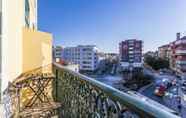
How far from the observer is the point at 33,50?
4180 mm

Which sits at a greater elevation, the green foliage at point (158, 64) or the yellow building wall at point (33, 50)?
the yellow building wall at point (33, 50)

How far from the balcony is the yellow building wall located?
0.52 ft

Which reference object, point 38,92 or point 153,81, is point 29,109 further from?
point 153,81

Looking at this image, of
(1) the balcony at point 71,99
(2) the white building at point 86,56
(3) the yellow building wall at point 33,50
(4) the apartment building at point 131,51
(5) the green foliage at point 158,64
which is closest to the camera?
(1) the balcony at point 71,99

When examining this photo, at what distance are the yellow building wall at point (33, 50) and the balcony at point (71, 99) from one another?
16 cm

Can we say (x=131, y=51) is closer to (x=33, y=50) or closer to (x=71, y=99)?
(x=33, y=50)

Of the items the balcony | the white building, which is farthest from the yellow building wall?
the white building

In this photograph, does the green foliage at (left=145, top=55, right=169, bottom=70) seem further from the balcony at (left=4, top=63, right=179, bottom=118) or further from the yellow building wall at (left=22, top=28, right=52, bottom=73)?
the balcony at (left=4, top=63, right=179, bottom=118)

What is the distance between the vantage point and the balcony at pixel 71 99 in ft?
2.68

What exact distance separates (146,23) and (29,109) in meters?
21.0

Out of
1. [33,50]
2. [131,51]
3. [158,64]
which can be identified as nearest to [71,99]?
[33,50]

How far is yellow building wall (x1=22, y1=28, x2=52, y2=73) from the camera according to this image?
4027 millimetres

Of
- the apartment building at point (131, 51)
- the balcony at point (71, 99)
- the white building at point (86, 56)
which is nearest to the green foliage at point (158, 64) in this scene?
the apartment building at point (131, 51)

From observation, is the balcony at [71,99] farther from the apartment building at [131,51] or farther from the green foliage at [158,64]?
the apartment building at [131,51]
